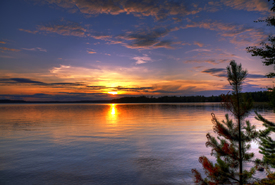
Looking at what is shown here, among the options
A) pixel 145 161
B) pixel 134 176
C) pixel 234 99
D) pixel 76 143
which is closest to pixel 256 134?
pixel 234 99

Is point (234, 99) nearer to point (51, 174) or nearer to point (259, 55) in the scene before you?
point (259, 55)

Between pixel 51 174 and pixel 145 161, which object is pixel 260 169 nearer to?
pixel 145 161

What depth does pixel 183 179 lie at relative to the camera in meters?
11.1

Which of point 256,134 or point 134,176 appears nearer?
point 256,134

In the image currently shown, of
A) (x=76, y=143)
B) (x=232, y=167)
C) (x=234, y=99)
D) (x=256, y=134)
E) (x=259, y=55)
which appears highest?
(x=259, y=55)

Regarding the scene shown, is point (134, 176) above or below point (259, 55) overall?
below

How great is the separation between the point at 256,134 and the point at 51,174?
12615mm

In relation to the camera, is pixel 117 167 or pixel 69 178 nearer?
pixel 69 178

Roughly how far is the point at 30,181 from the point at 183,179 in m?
9.72

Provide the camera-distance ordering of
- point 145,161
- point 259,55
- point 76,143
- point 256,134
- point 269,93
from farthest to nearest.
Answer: point 76,143
point 145,161
point 259,55
point 269,93
point 256,134

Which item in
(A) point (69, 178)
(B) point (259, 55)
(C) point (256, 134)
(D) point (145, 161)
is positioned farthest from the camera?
(D) point (145, 161)

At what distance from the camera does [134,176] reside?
460 inches

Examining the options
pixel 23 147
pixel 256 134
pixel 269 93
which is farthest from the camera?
pixel 23 147

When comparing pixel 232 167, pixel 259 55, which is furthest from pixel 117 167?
pixel 259 55
